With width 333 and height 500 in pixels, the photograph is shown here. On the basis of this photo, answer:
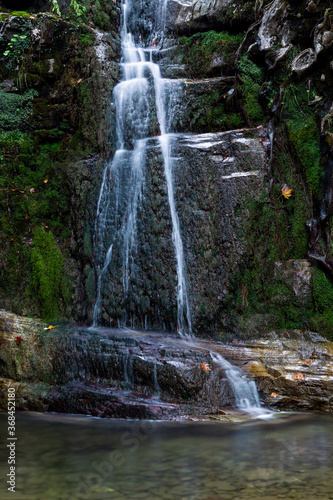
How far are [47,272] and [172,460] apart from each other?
4729 mm

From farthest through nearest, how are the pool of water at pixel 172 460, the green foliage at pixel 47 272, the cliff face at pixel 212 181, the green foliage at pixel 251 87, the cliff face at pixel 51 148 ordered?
the green foliage at pixel 251 87 < the cliff face at pixel 51 148 < the green foliage at pixel 47 272 < the cliff face at pixel 212 181 < the pool of water at pixel 172 460

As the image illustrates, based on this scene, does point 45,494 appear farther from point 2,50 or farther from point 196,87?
point 2,50

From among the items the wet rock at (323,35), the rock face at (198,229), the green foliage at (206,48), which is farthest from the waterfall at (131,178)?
the wet rock at (323,35)

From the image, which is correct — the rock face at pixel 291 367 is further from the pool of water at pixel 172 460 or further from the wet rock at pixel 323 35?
the wet rock at pixel 323 35

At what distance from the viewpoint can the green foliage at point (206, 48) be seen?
866 centimetres

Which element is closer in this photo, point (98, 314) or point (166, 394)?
point (166, 394)

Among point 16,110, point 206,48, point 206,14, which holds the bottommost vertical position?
point 16,110

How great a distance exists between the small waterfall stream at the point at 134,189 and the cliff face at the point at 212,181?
0.15 m

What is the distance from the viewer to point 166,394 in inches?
188

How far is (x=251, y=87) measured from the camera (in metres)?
7.47

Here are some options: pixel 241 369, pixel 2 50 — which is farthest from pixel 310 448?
pixel 2 50

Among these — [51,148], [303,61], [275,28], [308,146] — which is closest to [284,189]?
[308,146]

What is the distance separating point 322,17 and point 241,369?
6122 millimetres

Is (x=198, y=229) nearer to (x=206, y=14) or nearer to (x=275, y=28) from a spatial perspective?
(x=275, y=28)
